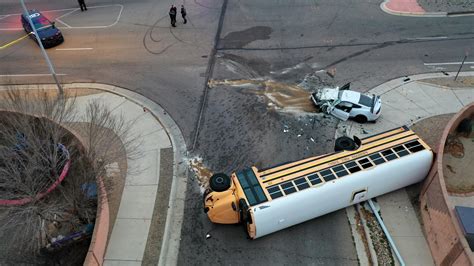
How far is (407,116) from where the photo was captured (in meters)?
20.5

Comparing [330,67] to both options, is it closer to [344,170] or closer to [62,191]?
[344,170]

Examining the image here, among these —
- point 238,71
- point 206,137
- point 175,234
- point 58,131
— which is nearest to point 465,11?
point 238,71

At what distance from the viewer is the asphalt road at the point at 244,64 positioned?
1587cm

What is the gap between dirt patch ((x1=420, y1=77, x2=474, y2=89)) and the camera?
22.2 meters

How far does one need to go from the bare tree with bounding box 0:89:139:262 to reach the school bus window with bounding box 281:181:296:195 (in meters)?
6.97

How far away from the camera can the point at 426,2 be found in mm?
29422

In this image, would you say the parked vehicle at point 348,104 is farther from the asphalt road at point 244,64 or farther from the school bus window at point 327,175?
the school bus window at point 327,175

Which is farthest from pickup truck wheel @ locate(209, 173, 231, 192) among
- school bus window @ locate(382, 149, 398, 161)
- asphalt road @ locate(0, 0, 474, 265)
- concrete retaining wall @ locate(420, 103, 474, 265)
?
concrete retaining wall @ locate(420, 103, 474, 265)

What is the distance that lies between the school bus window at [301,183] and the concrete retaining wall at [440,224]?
4.90 meters

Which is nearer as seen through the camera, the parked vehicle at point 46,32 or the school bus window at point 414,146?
the school bus window at point 414,146

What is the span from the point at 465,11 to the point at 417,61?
26.0ft

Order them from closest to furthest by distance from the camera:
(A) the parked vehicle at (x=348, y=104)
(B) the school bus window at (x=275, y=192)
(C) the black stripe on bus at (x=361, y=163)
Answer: (B) the school bus window at (x=275, y=192) → (C) the black stripe on bus at (x=361, y=163) → (A) the parked vehicle at (x=348, y=104)

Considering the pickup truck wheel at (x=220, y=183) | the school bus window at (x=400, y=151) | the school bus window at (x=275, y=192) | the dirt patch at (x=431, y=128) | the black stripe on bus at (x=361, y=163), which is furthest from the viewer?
the dirt patch at (x=431, y=128)

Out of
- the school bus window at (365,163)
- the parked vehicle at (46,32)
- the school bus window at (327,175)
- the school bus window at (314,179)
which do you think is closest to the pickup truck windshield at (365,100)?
the school bus window at (365,163)
